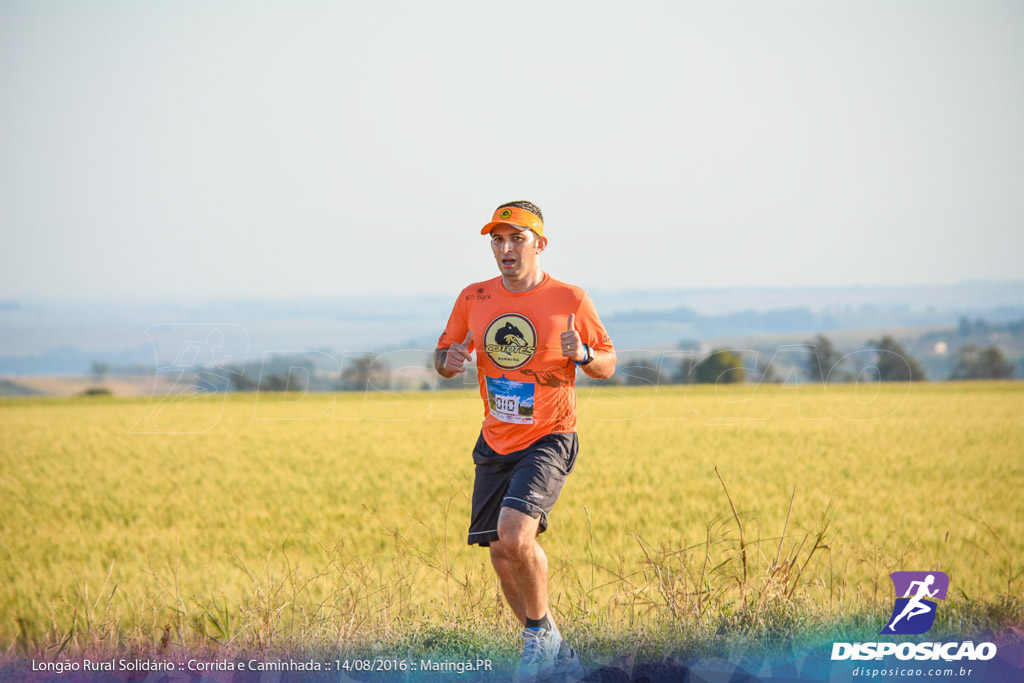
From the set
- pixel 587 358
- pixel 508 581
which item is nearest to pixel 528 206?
pixel 587 358

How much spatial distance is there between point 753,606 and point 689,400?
1931 centimetres

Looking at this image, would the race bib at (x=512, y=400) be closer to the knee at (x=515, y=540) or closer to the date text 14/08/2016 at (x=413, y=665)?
the knee at (x=515, y=540)

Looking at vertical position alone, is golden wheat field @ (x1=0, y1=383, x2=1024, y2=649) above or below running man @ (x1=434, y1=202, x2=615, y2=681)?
below

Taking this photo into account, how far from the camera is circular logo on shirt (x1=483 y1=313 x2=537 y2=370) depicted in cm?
446

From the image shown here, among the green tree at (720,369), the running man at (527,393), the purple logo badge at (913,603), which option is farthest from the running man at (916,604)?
the green tree at (720,369)

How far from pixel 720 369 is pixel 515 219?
Answer: 892 inches

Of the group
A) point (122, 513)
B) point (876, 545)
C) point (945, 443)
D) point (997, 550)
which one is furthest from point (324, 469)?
point (945, 443)

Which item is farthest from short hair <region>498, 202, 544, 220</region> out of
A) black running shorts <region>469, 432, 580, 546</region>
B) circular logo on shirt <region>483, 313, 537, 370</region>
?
black running shorts <region>469, 432, 580, 546</region>

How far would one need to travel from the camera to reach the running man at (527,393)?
14.2 ft

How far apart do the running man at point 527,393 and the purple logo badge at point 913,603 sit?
194 cm

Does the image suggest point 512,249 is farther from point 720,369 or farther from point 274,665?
point 720,369

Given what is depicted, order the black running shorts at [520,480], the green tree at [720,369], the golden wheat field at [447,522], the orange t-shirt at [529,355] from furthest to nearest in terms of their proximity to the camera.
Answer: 1. the green tree at [720,369]
2. the golden wheat field at [447,522]
3. the orange t-shirt at [529,355]
4. the black running shorts at [520,480]

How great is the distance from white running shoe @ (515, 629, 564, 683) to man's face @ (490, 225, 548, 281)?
184cm

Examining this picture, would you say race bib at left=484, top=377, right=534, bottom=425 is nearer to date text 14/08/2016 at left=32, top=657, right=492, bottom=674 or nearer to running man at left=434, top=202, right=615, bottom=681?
running man at left=434, top=202, right=615, bottom=681
